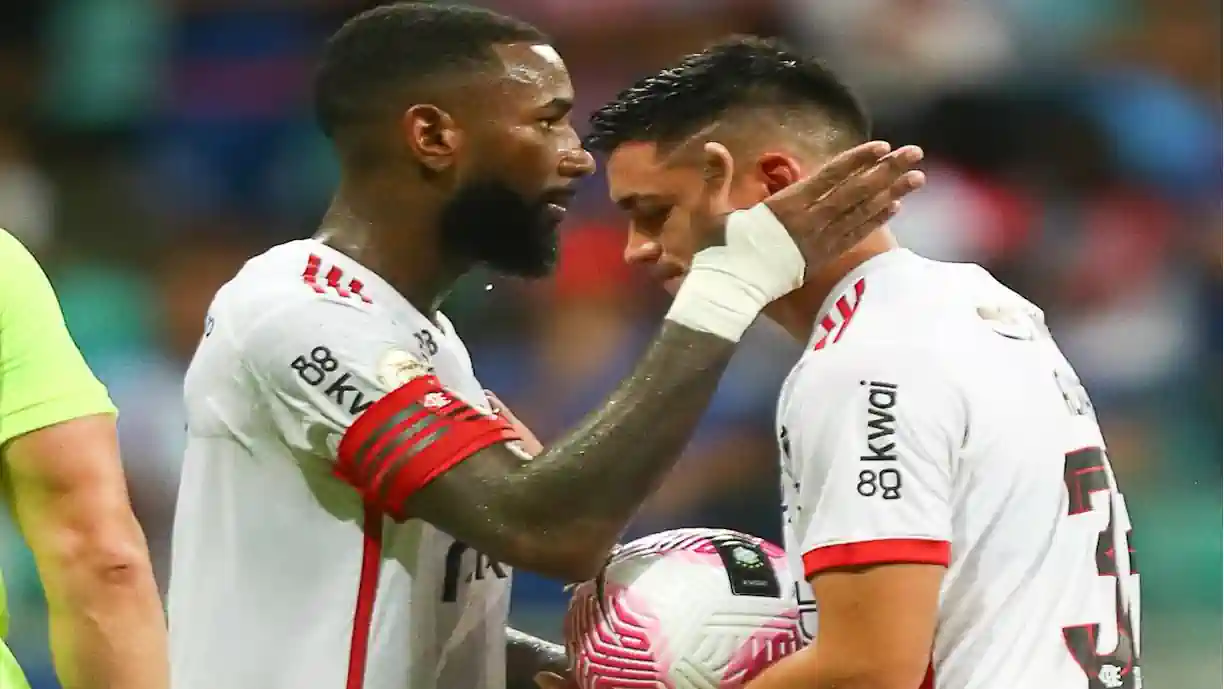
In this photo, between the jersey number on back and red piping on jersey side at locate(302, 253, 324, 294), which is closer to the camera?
the jersey number on back

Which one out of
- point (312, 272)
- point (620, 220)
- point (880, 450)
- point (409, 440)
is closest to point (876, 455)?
point (880, 450)

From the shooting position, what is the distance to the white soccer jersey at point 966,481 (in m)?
1.96

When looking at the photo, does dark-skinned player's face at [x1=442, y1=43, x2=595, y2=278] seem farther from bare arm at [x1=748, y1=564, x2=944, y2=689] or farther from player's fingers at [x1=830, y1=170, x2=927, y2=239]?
bare arm at [x1=748, y1=564, x2=944, y2=689]

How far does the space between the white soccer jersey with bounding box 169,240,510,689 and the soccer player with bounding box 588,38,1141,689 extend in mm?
618

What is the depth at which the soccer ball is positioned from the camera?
2242 millimetres

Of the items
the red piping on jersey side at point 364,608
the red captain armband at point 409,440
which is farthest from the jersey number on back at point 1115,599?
the red piping on jersey side at point 364,608

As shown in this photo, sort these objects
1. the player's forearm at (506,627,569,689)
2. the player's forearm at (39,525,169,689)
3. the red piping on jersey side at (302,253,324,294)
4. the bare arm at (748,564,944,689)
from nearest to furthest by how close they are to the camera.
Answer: the bare arm at (748,564,944,689)
the player's forearm at (39,525,169,689)
the red piping on jersey side at (302,253,324,294)
the player's forearm at (506,627,569,689)

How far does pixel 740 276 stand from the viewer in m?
2.24

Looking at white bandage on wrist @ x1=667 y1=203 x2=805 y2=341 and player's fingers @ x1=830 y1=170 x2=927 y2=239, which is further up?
player's fingers @ x1=830 y1=170 x2=927 y2=239

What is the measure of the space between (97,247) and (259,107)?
0.85 metres

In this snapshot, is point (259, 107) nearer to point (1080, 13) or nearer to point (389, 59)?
point (1080, 13)

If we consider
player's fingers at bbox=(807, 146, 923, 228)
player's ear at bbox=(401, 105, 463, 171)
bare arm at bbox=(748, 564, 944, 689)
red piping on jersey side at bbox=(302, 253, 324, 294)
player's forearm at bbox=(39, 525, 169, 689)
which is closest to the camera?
bare arm at bbox=(748, 564, 944, 689)

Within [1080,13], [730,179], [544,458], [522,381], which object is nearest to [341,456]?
→ [544,458]

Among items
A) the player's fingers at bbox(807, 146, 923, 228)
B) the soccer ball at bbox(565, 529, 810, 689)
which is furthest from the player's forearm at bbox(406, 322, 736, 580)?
the player's fingers at bbox(807, 146, 923, 228)
